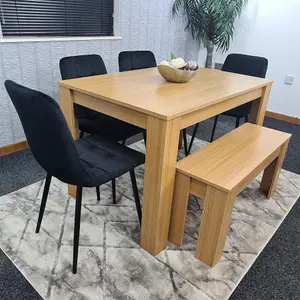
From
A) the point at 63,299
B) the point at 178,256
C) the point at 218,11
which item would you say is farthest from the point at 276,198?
the point at 218,11

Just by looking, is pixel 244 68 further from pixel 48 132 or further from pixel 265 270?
pixel 48 132

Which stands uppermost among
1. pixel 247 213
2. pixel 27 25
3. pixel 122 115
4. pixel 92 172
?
pixel 27 25

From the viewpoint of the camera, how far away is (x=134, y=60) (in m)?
2.62

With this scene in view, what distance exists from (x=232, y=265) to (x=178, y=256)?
29 centimetres

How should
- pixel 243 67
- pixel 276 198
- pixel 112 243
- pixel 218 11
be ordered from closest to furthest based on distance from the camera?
pixel 112 243 → pixel 276 198 → pixel 243 67 → pixel 218 11

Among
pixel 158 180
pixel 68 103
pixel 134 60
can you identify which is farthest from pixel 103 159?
pixel 134 60

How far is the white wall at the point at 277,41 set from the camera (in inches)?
134

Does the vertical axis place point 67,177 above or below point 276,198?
above

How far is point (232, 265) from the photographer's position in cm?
154

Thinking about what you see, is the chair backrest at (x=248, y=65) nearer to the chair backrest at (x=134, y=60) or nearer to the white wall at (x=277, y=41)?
the chair backrest at (x=134, y=60)

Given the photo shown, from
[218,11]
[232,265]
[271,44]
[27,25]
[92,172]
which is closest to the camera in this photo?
[92,172]

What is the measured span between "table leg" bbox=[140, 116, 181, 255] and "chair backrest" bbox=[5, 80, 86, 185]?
1.10 feet

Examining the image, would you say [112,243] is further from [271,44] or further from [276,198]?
[271,44]

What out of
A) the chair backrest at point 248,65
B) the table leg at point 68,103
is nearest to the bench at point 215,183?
the table leg at point 68,103
